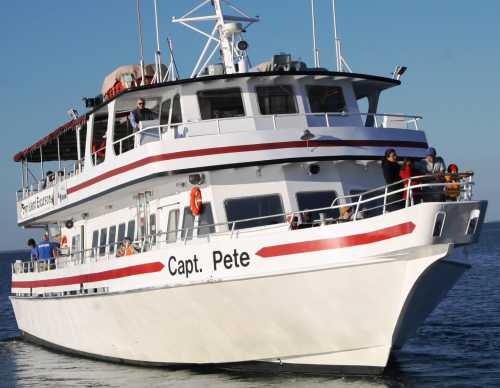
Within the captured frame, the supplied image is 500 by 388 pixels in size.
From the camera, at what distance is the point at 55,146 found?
2448 centimetres

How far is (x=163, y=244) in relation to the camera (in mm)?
16312

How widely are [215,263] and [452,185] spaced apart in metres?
4.09

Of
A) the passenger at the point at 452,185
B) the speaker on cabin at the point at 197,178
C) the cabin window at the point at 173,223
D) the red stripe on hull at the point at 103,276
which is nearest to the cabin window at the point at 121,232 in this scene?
the red stripe on hull at the point at 103,276

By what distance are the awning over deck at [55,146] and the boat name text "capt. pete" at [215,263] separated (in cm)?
575

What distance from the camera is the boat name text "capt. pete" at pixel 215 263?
14.0 metres

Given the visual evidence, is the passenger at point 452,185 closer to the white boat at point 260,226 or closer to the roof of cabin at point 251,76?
the white boat at point 260,226

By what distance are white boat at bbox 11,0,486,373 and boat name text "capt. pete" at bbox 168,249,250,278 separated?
30mm

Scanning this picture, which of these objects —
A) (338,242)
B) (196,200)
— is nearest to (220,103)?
(196,200)

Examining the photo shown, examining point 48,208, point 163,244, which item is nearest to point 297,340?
point 163,244

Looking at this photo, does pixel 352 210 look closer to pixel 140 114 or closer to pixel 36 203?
pixel 140 114

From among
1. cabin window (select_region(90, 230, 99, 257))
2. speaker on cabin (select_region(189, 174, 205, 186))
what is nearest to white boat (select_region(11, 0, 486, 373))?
speaker on cabin (select_region(189, 174, 205, 186))

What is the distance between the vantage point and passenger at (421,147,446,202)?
44.0ft

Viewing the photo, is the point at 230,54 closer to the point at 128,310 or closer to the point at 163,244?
the point at 163,244

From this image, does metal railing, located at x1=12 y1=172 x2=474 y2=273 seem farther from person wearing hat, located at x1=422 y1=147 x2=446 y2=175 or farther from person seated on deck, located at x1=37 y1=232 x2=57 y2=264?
person seated on deck, located at x1=37 y1=232 x2=57 y2=264
